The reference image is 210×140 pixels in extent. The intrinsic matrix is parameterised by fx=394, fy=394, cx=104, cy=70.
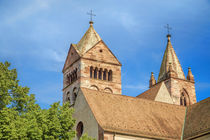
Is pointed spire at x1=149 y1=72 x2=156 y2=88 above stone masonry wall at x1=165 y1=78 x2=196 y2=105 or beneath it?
above

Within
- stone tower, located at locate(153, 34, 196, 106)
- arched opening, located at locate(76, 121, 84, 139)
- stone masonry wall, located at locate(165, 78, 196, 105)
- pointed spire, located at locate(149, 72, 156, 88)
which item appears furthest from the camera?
pointed spire, located at locate(149, 72, 156, 88)

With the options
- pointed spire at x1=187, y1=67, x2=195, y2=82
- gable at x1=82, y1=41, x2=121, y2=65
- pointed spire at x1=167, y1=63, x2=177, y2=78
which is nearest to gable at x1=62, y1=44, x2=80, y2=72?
gable at x1=82, y1=41, x2=121, y2=65

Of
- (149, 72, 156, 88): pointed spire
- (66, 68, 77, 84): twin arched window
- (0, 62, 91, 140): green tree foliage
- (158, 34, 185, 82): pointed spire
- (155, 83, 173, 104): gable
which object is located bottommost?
(0, 62, 91, 140): green tree foliage

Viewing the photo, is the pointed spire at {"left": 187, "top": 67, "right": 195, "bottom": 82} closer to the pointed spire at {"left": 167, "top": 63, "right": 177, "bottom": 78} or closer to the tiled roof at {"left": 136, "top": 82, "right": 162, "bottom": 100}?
the pointed spire at {"left": 167, "top": 63, "right": 177, "bottom": 78}

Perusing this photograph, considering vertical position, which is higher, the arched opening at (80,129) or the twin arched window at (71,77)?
the twin arched window at (71,77)

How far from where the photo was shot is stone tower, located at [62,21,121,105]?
52.9 meters

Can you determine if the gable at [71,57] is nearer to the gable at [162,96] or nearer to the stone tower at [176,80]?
the gable at [162,96]

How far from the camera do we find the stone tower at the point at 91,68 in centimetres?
5291

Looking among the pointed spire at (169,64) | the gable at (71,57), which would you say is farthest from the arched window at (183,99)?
the gable at (71,57)

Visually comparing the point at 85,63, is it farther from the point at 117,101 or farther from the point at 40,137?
the point at 40,137

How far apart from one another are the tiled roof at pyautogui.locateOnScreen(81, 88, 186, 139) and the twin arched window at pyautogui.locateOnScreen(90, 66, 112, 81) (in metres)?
16.8

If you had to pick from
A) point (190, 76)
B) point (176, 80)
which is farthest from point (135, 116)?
point (190, 76)

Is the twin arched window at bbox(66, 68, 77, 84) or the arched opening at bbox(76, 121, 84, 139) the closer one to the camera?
the arched opening at bbox(76, 121, 84, 139)

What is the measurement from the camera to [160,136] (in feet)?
109
